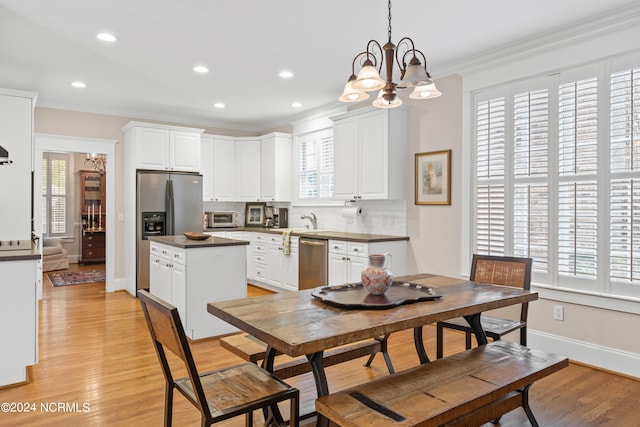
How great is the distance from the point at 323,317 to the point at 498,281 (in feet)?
5.77

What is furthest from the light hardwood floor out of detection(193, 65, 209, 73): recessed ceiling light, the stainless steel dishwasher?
detection(193, 65, 209, 73): recessed ceiling light

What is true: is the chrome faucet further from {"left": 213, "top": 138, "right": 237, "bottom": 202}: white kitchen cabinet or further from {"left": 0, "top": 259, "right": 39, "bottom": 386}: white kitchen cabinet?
{"left": 0, "top": 259, "right": 39, "bottom": 386}: white kitchen cabinet

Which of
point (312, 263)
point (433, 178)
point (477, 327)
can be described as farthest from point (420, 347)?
point (312, 263)

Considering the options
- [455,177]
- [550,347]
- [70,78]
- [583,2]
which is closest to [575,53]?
[583,2]

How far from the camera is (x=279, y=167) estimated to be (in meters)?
6.64

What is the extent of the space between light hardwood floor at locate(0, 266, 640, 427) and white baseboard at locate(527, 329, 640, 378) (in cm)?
8

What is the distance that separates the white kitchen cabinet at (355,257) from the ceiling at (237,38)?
73.4 inches

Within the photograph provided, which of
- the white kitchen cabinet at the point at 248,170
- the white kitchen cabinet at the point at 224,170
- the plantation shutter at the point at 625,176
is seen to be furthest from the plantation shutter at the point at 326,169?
the plantation shutter at the point at 625,176

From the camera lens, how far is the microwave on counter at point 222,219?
6.90 meters

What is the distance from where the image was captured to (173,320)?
158cm

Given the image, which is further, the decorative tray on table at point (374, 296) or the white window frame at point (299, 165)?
the white window frame at point (299, 165)

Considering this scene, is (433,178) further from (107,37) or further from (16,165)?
(16,165)

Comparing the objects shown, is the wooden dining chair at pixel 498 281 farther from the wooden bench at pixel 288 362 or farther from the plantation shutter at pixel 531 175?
the plantation shutter at pixel 531 175

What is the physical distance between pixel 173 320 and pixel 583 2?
328 cm
